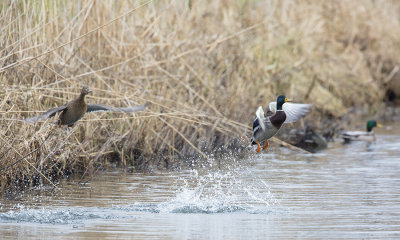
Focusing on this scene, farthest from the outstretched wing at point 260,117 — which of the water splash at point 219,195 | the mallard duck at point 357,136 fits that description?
the mallard duck at point 357,136

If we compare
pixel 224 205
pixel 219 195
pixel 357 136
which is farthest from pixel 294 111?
pixel 357 136

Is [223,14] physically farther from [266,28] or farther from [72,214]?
[72,214]

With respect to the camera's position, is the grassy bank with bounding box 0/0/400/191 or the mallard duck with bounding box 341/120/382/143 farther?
the mallard duck with bounding box 341/120/382/143

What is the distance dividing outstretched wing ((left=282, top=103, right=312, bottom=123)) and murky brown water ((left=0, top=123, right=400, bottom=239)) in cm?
84

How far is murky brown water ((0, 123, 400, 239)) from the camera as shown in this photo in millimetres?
6758

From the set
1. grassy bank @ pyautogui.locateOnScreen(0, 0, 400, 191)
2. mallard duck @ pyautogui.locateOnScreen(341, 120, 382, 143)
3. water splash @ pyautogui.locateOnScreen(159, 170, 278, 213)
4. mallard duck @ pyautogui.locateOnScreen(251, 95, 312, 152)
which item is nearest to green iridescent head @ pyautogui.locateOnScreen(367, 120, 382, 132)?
mallard duck @ pyautogui.locateOnScreen(341, 120, 382, 143)

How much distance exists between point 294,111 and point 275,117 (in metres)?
0.41

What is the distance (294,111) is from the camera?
27.1ft

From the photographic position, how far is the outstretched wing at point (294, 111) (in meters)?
8.12

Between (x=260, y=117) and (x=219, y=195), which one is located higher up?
(x=260, y=117)

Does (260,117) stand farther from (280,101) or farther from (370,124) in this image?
(370,124)

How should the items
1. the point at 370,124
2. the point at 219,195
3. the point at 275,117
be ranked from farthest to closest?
1. the point at 370,124
2. the point at 219,195
3. the point at 275,117

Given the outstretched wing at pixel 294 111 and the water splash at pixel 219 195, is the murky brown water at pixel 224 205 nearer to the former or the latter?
the water splash at pixel 219 195

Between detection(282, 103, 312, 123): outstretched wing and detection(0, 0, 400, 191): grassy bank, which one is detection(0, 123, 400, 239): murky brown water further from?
detection(282, 103, 312, 123): outstretched wing
